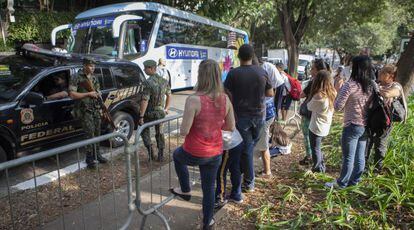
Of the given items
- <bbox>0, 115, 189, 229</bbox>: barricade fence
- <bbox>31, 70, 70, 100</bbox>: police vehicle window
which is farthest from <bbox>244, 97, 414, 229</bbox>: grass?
<bbox>31, 70, 70, 100</bbox>: police vehicle window

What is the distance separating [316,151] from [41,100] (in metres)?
3.96

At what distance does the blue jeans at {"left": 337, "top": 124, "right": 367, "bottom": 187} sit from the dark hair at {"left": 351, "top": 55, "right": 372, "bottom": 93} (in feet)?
1.64

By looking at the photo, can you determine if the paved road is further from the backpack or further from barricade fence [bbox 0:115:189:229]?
the backpack

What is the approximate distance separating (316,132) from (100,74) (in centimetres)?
377

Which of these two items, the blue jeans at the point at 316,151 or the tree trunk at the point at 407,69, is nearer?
the blue jeans at the point at 316,151

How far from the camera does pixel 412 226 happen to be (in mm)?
3543

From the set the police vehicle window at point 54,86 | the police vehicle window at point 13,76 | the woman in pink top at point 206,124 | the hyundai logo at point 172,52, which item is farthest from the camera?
the hyundai logo at point 172,52

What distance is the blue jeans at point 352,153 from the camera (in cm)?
414

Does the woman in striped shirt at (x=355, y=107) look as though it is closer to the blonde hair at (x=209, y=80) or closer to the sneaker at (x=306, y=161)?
the sneaker at (x=306, y=161)

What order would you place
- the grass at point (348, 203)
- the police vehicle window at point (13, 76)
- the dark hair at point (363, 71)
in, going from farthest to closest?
the police vehicle window at point (13, 76) → the dark hair at point (363, 71) → the grass at point (348, 203)

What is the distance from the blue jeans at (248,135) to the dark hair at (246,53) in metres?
0.68

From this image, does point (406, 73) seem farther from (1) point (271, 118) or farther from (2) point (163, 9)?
(2) point (163, 9)

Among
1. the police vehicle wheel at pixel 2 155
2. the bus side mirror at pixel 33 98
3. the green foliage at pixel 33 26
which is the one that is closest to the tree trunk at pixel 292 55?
the green foliage at pixel 33 26

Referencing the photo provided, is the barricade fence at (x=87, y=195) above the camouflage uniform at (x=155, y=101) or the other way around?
the other way around
